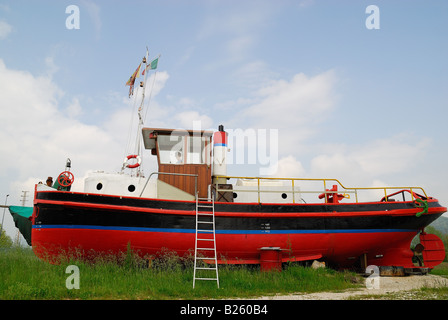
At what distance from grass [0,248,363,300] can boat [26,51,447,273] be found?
38 centimetres

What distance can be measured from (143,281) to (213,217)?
8.23 ft

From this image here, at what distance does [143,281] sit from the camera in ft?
22.6

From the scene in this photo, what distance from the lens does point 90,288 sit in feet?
20.4

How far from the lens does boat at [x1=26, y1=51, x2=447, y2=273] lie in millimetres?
8312

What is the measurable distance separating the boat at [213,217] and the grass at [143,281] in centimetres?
38

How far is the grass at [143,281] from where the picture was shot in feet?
19.4

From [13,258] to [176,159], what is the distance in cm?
540
